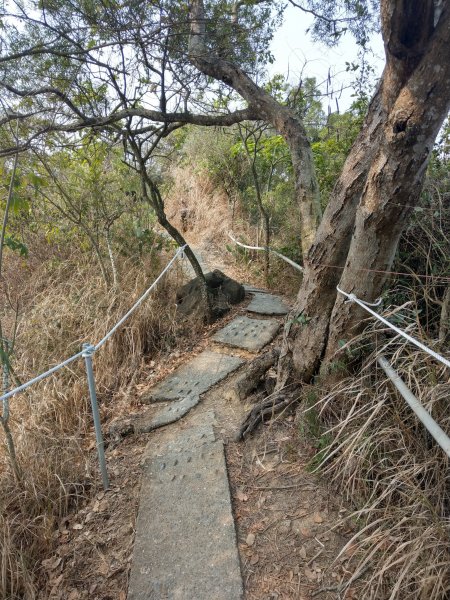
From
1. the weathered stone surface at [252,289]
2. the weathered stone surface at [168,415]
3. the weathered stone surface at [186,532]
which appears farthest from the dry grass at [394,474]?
the weathered stone surface at [252,289]

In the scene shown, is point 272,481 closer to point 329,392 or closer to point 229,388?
point 329,392

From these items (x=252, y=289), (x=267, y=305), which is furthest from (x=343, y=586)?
(x=252, y=289)

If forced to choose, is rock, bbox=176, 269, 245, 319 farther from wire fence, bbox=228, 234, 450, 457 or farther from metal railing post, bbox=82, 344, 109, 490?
wire fence, bbox=228, 234, 450, 457

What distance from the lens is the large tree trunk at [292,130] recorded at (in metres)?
3.53

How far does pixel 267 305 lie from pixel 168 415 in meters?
2.37

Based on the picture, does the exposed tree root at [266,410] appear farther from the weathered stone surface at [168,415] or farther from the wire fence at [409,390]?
the wire fence at [409,390]

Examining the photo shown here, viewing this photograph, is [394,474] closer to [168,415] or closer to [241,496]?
[241,496]

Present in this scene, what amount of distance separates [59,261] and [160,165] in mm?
5045

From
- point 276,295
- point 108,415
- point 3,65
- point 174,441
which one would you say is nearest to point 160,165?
point 276,295

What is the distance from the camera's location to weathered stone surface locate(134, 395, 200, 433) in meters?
3.26

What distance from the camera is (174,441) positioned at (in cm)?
301

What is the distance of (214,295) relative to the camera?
17.4ft

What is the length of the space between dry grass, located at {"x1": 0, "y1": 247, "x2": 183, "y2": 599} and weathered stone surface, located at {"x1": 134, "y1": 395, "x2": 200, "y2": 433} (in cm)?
44

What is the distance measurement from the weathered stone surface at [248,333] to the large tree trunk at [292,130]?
3.96ft
